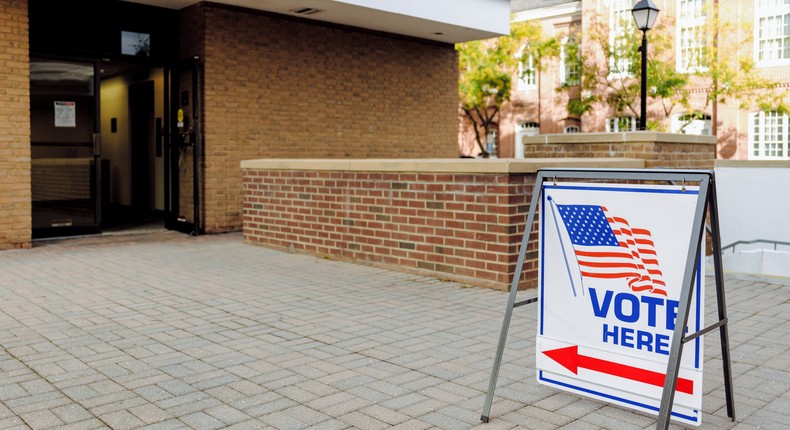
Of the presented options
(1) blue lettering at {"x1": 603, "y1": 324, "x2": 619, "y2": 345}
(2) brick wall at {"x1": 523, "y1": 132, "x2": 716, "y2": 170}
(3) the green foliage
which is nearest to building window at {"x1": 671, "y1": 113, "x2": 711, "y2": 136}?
(3) the green foliage

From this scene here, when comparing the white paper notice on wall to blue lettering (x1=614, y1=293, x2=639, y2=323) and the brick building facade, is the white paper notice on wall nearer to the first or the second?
the brick building facade

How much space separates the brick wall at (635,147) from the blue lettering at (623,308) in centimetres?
577

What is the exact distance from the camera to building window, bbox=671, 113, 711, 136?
3388 centimetres

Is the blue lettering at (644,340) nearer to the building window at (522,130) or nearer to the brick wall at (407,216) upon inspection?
the brick wall at (407,216)

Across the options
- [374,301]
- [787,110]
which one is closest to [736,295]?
[374,301]

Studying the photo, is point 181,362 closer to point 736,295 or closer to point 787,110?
point 736,295

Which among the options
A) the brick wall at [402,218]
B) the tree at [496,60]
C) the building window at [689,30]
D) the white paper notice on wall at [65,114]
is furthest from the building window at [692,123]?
the white paper notice on wall at [65,114]

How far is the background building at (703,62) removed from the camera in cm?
3166

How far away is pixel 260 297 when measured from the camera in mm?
7242

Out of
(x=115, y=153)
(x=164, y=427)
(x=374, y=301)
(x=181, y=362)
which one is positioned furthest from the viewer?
(x=115, y=153)

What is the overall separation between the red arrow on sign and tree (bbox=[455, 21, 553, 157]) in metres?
32.0

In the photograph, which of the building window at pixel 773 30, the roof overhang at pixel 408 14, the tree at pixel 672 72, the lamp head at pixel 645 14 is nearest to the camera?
the roof overhang at pixel 408 14

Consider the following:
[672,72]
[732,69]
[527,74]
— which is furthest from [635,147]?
[527,74]

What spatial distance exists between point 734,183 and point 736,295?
554 cm
